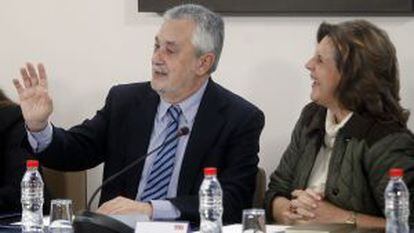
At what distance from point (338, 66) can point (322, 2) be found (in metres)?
0.49

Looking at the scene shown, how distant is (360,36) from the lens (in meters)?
3.17

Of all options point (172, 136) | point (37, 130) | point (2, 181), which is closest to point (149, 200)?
point (172, 136)

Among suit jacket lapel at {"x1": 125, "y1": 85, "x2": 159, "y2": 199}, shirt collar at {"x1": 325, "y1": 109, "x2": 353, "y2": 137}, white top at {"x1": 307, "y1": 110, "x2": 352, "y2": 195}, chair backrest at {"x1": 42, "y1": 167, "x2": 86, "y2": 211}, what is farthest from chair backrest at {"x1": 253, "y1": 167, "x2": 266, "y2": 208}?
chair backrest at {"x1": 42, "y1": 167, "x2": 86, "y2": 211}

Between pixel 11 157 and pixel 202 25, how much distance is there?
957mm

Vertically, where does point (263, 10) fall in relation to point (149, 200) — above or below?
above

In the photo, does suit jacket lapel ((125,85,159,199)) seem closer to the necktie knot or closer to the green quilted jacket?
the necktie knot

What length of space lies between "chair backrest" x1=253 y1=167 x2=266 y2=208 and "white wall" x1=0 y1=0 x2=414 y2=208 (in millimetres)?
314

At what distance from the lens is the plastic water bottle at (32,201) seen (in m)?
2.61

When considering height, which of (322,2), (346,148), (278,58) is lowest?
(346,148)

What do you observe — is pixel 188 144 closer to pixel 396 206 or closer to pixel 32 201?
pixel 32 201

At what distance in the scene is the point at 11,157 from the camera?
139 inches

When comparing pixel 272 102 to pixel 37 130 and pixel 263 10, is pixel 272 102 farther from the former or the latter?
pixel 37 130

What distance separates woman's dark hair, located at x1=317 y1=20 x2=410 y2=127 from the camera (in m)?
3.13

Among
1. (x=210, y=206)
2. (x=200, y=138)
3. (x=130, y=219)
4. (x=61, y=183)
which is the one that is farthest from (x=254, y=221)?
(x=61, y=183)
